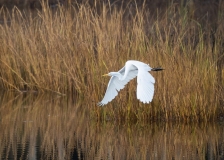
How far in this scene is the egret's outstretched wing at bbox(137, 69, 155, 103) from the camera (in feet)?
22.1

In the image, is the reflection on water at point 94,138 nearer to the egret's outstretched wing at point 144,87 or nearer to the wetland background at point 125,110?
the wetland background at point 125,110

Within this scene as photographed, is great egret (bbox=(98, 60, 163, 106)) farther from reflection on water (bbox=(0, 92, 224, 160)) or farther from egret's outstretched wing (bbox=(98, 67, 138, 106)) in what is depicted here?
reflection on water (bbox=(0, 92, 224, 160))

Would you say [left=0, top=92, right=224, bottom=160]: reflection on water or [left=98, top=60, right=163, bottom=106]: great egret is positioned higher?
[left=98, top=60, right=163, bottom=106]: great egret

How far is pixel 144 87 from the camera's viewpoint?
6.91 meters

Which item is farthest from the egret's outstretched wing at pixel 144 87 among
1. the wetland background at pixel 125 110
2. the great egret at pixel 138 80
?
the wetland background at pixel 125 110

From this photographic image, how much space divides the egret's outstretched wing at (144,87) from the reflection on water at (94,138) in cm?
78

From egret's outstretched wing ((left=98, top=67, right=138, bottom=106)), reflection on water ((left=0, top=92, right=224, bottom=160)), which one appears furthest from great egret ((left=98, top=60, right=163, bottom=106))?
reflection on water ((left=0, top=92, right=224, bottom=160))

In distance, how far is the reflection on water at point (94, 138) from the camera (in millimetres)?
7418

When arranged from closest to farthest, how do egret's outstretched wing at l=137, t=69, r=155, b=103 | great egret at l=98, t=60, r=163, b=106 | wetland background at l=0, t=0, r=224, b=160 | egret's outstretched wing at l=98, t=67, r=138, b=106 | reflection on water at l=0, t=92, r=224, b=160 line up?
egret's outstretched wing at l=137, t=69, r=155, b=103, great egret at l=98, t=60, r=163, b=106, reflection on water at l=0, t=92, r=224, b=160, egret's outstretched wing at l=98, t=67, r=138, b=106, wetland background at l=0, t=0, r=224, b=160

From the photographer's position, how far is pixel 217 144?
25.6ft

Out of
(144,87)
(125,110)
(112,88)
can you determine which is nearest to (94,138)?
(125,110)

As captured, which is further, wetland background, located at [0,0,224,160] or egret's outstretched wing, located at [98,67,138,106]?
wetland background, located at [0,0,224,160]

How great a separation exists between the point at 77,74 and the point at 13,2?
10328 millimetres

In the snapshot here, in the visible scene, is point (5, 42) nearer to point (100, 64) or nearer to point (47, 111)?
point (47, 111)
